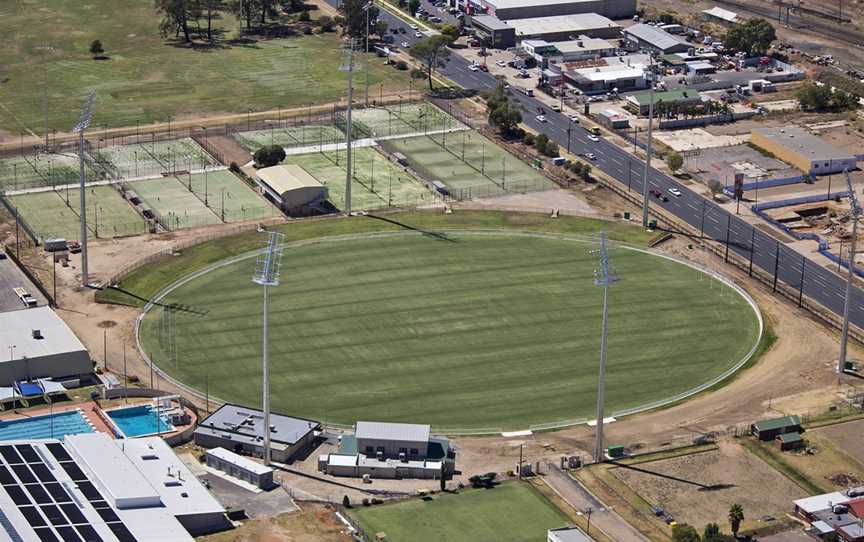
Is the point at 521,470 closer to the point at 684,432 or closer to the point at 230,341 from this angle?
the point at 684,432

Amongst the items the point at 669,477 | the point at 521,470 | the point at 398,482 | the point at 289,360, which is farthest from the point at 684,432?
the point at 289,360

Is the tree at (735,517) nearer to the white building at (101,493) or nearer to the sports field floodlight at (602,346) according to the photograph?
the sports field floodlight at (602,346)

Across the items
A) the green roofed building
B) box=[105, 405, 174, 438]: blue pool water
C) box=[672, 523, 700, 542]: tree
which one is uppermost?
box=[672, 523, 700, 542]: tree

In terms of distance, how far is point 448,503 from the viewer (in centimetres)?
16100

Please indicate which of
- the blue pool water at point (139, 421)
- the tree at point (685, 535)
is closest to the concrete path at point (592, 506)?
the tree at point (685, 535)

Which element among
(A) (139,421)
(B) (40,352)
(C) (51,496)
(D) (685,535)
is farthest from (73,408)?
(D) (685,535)

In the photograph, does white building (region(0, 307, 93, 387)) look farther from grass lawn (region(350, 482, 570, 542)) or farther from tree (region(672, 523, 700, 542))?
tree (region(672, 523, 700, 542))

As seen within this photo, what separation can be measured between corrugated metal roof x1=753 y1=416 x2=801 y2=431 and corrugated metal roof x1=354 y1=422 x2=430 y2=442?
36.5 metres

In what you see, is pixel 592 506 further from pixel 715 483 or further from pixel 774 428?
pixel 774 428

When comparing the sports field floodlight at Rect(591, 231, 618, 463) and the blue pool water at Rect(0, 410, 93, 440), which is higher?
the sports field floodlight at Rect(591, 231, 618, 463)

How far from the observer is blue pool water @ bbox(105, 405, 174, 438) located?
568ft

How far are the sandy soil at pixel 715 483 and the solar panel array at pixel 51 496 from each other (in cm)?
5337

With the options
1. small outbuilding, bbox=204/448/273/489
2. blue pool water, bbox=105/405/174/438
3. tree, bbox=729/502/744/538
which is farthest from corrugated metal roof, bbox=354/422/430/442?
tree, bbox=729/502/744/538

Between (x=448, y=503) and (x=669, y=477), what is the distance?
24115mm
